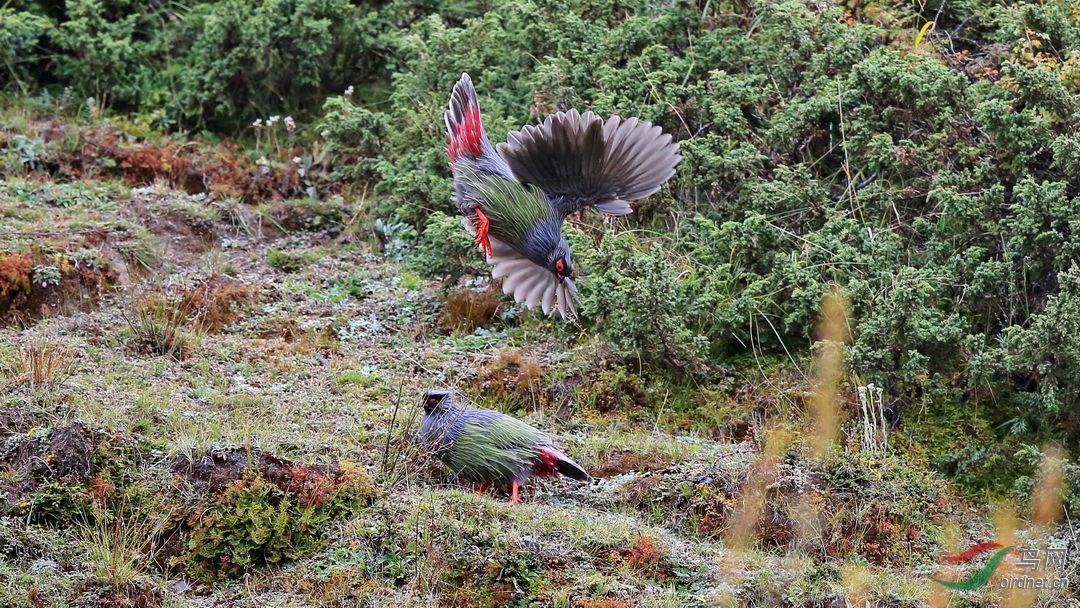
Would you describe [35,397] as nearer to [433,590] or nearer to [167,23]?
[433,590]

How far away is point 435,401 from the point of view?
593cm

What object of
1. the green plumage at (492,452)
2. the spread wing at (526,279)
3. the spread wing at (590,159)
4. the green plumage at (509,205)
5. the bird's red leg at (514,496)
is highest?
the spread wing at (590,159)

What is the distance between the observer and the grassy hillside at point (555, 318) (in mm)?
5406

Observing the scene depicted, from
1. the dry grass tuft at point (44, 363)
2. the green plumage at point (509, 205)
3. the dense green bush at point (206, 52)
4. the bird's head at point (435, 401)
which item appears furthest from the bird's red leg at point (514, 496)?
the dense green bush at point (206, 52)

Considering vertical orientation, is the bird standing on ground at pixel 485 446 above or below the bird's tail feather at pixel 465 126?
below

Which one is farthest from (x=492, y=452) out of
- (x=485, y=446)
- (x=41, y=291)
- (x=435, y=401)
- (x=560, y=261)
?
(x=41, y=291)

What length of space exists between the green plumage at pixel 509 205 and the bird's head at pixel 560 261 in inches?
5.5

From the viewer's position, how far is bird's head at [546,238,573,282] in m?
5.39

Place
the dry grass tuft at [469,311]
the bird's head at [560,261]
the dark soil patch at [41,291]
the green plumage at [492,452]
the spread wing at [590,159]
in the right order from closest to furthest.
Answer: the spread wing at [590,159] < the bird's head at [560,261] < the green plumage at [492,452] < the dark soil patch at [41,291] < the dry grass tuft at [469,311]

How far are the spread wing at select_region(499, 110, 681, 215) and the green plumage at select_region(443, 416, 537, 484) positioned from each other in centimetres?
109

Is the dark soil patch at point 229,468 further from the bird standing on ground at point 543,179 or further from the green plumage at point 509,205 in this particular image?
the green plumage at point 509,205

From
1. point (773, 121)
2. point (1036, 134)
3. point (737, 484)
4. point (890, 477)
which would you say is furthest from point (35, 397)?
point (1036, 134)

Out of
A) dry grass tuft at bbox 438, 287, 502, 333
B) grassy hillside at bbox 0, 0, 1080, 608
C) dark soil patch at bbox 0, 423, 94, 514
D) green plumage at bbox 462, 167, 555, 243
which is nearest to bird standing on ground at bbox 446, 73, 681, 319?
green plumage at bbox 462, 167, 555, 243

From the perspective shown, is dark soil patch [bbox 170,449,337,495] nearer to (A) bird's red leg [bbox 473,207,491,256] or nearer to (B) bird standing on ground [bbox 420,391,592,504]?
(B) bird standing on ground [bbox 420,391,592,504]
